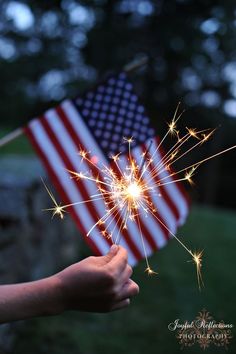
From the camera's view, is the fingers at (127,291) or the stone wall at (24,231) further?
the stone wall at (24,231)

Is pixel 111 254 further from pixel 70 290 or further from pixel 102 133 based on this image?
pixel 102 133

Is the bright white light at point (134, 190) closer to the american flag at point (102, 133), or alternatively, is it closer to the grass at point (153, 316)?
the american flag at point (102, 133)

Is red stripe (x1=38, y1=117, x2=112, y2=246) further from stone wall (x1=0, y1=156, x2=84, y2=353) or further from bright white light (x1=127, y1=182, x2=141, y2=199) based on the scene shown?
stone wall (x1=0, y1=156, x2=84, y2=353)

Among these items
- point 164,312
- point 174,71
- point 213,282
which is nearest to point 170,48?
point 174,71

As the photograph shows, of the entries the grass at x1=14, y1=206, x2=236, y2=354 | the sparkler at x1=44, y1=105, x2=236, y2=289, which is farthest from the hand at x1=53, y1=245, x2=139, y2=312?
the grass at x1=14, y1=206, x2=236, y2=354

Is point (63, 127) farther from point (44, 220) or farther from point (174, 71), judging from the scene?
point (174, 71)

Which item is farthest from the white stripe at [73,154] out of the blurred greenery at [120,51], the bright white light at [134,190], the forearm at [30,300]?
the blurred greenery at [120,51]
